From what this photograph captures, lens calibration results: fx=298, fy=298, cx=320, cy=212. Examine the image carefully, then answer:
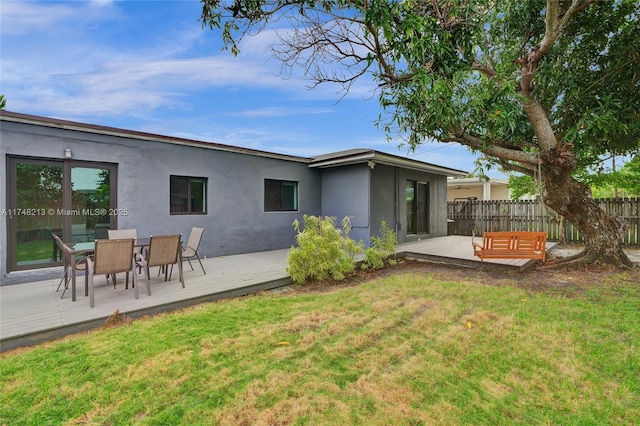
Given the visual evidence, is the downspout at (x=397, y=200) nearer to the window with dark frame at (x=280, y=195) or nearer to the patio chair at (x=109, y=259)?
the window with dark frame at (x=280, y=195)

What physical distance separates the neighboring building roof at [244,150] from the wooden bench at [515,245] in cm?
361

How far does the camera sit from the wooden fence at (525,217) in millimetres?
10328

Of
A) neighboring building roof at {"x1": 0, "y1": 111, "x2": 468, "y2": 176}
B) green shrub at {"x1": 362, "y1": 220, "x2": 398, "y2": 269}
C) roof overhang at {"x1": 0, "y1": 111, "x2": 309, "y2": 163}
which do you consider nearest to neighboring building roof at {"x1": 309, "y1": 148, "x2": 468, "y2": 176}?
neighboring building roof at {"x1": 0, "y1": 111, "x2": 468, "y2": 176}

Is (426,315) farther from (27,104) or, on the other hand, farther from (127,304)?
(27,104)

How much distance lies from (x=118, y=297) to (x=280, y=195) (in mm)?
5808

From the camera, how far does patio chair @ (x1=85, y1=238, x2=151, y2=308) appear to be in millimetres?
4105

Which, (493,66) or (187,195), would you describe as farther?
(187,195)

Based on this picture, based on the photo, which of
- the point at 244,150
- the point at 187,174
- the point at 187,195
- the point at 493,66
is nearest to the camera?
the point at 493,66

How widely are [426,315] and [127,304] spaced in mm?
4157

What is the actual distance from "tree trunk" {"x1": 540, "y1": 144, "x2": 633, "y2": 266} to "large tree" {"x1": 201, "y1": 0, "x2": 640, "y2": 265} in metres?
0.02

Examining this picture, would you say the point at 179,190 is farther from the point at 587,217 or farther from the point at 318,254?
the point at 587,217

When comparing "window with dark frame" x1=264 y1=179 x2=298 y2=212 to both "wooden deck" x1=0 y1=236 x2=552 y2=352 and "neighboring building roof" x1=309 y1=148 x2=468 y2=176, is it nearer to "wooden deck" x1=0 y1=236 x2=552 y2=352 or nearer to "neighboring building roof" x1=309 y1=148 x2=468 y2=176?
"neighboring building roof" x1=309 y1=148 x2=468 y2=176

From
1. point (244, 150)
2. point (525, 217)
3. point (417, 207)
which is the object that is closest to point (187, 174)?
point (244, 150)

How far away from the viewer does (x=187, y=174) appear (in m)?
7.68
